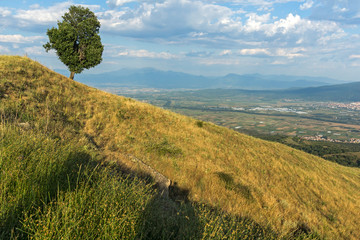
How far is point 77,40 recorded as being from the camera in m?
26.5

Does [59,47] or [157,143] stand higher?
[59,47]

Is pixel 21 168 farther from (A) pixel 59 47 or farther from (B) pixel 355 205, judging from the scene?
(A) pixel 59 47

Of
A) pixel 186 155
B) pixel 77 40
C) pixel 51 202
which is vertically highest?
pixel 77 40

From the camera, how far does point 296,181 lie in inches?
686

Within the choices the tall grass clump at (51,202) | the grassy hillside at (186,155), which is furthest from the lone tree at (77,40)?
the tall grass clump at (51,202)

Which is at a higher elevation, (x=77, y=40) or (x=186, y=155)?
(x=77, y=40)

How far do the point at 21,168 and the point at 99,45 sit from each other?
1060 inches

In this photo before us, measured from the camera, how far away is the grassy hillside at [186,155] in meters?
9.48

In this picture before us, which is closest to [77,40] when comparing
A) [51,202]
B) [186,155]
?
[186,155]

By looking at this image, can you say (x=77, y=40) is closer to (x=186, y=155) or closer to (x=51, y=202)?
(x=186, y=155)

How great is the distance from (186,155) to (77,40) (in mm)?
23691

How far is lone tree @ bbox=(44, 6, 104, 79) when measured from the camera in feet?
81.4

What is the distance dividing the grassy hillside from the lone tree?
877 centimetres

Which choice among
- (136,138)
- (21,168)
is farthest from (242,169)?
(21,168)
